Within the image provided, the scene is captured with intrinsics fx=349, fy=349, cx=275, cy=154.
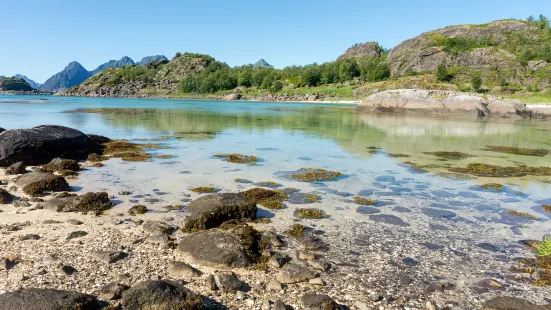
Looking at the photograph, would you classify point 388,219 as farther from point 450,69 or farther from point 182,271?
point 450,69

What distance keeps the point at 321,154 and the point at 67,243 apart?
16.5 m

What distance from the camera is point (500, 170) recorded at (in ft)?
61.6

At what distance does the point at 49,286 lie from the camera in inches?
258

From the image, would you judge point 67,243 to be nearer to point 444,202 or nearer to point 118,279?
→ point 118,279

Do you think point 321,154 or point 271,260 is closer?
point 271,260

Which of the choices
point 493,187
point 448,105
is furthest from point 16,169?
point 448,105

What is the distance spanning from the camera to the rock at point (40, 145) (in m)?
17.0

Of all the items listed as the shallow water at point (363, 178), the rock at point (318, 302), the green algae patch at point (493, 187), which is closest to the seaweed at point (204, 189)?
the shallow water at point (363, 178)

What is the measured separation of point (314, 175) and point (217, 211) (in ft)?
23.9

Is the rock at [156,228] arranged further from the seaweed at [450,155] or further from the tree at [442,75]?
the tree at [442,75]

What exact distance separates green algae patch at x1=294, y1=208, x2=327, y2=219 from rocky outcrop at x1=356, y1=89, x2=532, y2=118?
61591mm

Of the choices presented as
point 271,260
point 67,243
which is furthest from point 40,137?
point 271,260

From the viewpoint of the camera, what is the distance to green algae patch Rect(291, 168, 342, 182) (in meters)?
16.0

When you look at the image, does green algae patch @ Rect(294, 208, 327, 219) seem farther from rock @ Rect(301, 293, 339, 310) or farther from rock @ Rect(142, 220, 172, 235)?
rock @ Rect(301, 293, 339, 310)
